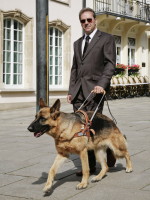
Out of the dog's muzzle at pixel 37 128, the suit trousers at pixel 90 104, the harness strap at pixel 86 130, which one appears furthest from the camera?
the suit trousers at pixel 90 104

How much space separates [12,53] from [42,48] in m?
8.66

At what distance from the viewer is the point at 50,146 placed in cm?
794

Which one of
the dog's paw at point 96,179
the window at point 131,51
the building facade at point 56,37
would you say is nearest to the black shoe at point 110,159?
the dog's paw at point 96,179

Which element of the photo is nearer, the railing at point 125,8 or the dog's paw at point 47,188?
the dog's paw at point 47,188

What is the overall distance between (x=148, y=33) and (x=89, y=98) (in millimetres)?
23534

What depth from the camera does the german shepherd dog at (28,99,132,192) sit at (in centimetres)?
464

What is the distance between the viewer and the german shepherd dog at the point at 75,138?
183 inches

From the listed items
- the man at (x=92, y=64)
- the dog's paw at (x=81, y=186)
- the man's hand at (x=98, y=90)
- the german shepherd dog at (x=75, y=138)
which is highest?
the man at (x=92, y=64)

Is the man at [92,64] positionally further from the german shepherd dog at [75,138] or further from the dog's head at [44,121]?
the dog's head at [44,121]

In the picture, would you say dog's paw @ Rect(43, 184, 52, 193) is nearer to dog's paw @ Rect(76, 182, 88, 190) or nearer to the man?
dog's paw @ Rect(76, 182, 88, 190)

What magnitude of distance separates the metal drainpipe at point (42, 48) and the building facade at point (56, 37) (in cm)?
734

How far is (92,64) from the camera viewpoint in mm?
5645

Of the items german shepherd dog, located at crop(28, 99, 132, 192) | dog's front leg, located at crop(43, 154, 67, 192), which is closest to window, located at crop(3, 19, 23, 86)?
german shepherd dog, located at crop(28, 99, 132, 192)

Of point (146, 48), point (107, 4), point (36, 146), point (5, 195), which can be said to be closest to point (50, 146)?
point (36, 146)
